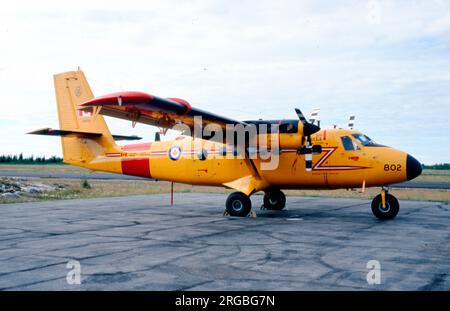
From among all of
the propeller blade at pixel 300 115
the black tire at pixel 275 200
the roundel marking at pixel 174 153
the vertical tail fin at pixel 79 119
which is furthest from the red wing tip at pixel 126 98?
the black tire at pixel 275 200

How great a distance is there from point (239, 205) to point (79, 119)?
8.25 meters

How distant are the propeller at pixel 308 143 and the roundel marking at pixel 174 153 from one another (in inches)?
202

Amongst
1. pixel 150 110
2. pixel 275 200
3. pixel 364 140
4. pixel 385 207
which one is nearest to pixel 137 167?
pixel 275 200

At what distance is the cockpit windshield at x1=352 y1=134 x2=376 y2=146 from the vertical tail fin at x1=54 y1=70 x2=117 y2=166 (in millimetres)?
10065

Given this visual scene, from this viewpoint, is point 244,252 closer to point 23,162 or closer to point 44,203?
point 44,203

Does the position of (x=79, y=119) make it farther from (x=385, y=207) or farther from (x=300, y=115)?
(x=385, y=207)

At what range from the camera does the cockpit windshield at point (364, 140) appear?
16281 millimetres

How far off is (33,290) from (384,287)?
5176mm

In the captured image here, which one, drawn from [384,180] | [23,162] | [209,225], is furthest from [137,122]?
[23,162]

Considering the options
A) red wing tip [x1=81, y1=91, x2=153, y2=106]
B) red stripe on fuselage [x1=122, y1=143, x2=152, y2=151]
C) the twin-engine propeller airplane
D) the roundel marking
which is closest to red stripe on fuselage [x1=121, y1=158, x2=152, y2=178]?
the twin-engine propeller airplane

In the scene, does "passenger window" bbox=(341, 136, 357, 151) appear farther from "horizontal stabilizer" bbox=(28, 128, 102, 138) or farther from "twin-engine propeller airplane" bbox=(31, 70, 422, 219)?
"horizontal stabilizer" bbox=(28, 128, 102, 138)

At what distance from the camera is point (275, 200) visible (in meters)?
19.2

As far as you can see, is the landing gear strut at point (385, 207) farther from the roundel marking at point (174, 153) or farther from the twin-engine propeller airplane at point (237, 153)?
the roundel marking at point (174, 153)

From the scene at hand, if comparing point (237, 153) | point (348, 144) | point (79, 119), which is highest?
point (79, 119)
